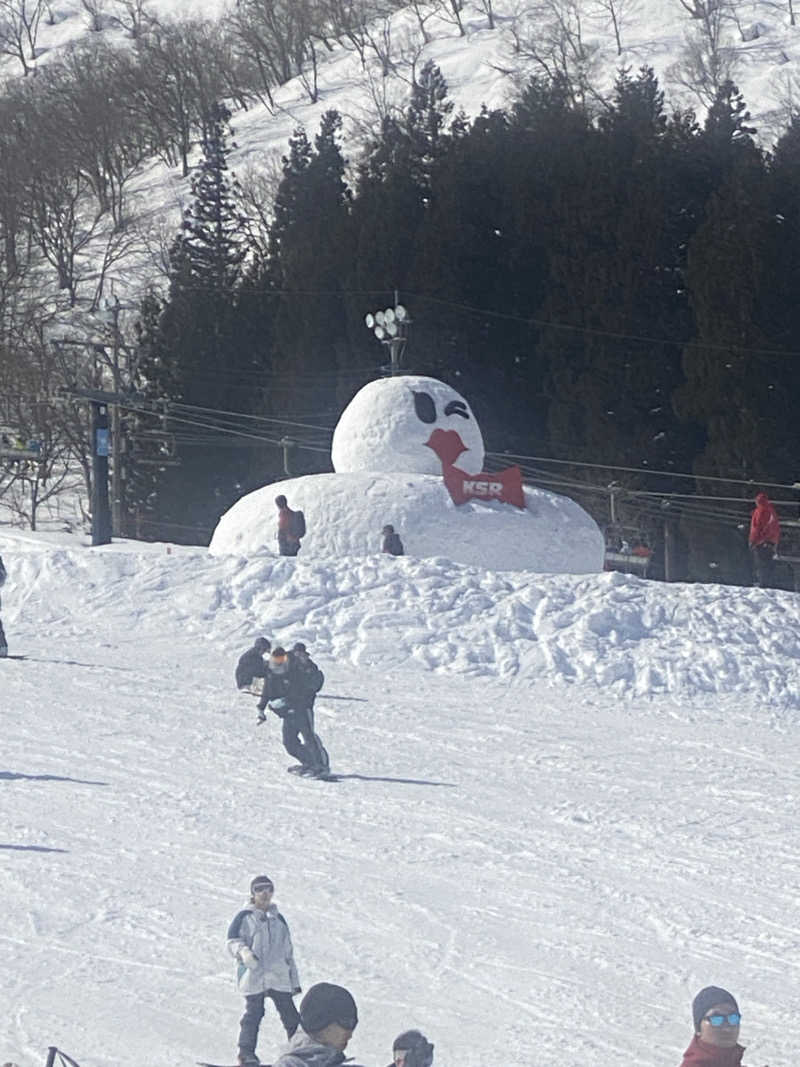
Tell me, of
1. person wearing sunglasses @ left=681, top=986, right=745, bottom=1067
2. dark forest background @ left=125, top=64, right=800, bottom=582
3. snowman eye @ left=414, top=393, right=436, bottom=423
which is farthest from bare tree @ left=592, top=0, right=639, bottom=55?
person wearing sunglasses @ left=681, top=986, right=745, bottom=1067

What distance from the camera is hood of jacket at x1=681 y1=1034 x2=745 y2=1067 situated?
6531 mm

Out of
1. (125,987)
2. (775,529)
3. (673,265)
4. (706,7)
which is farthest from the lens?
(706,7)

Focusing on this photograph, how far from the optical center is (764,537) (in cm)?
2575

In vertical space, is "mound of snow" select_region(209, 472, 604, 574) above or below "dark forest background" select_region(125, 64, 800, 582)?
below

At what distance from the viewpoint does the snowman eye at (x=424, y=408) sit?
1070 inches

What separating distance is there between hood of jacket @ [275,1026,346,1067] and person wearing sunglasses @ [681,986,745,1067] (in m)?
1.41

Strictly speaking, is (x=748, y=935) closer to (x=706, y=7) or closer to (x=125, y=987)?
(x=125, y=987)

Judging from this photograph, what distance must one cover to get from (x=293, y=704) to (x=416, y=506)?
10.5m

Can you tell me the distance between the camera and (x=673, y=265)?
42.0 m

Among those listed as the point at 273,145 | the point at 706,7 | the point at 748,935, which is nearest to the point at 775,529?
the point at 748,935

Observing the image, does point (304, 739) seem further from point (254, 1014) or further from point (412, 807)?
point (254, 1014)

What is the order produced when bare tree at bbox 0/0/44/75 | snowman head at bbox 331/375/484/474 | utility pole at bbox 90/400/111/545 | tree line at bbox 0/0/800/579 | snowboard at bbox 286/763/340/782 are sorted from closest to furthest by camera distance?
snowboard at bbox 286/763/340/782, snowman head at bbox 331/375/484/474, utility pole at bbox 90/400/111/545, tree line at bbox 0/0/800/579, bare tree at bbox 0/0/44/75

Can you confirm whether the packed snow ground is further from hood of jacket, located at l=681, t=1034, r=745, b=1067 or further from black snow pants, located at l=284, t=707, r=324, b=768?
hood of jacket, located at l=681, t=1034, r=745, b=1067

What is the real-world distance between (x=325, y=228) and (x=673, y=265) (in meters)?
10.1
